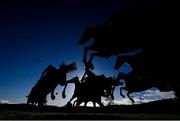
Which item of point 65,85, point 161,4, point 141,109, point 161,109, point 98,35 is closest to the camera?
point 161,4

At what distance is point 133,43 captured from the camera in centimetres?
621

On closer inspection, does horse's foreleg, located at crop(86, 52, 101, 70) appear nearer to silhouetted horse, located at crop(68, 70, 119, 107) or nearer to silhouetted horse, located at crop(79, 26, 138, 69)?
silhouetted horse, located at crop(79, 26, 138, 69)

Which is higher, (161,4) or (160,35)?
(161,4)

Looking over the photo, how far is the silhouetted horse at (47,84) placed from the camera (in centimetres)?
746

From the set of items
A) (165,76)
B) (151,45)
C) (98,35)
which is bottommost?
(165,76)

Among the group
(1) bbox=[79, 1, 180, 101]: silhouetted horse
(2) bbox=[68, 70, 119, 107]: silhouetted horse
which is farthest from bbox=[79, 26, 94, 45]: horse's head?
(2) bbox=[68, 70, 119, 107]: silhouetted horse

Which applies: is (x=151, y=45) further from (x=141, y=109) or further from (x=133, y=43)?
(x=141, y=109)

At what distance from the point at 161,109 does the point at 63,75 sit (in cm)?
521

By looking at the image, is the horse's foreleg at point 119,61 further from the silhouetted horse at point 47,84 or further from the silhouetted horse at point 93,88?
the silhouetted horse at point 47,84

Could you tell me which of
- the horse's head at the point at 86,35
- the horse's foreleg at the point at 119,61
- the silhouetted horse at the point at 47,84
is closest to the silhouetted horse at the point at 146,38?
the horse's head at the point at 86,35

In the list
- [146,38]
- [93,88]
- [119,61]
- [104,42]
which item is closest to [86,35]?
[104,42]

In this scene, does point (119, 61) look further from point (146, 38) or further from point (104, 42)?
point (146, 38)

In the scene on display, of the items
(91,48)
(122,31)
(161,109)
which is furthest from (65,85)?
(161,109)

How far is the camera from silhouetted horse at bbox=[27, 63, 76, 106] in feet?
24.5
